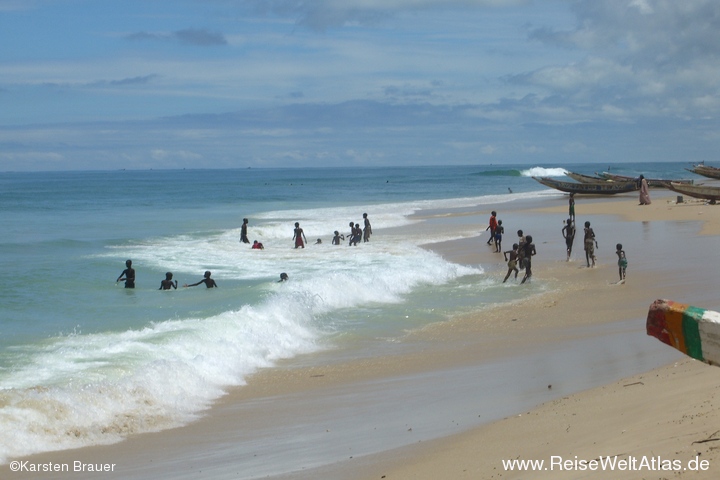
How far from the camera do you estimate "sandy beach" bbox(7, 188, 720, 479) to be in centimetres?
584

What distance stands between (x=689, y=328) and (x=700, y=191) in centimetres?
3919

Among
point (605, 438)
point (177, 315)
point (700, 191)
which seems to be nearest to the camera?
point (605, 438)

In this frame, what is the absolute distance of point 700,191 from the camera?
4022 centimetres

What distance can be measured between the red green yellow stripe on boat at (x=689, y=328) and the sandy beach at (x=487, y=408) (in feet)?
2.57

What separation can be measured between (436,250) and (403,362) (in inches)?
596

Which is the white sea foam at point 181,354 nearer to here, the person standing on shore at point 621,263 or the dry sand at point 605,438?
the dry sand at point 605,438

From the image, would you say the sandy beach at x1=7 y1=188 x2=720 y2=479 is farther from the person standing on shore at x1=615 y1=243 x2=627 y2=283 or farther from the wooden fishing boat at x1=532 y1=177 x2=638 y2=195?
the wooden fishing boat at x1=532 y1=177 x2=638 y2=195

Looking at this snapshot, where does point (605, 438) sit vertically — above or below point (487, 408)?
above

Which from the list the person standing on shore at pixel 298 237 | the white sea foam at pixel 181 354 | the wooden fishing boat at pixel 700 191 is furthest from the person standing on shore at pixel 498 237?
the wooden fishing boat at pixel 700 191

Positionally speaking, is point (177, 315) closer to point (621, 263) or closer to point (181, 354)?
point (181, 354)

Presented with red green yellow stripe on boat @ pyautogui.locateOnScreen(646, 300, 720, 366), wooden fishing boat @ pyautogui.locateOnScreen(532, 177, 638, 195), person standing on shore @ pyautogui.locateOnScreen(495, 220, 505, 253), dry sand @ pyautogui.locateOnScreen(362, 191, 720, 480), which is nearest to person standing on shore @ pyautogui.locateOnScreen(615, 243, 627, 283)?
person standing on shore @ pyautogui.locateOnScreen(495, 220, 505, 253)

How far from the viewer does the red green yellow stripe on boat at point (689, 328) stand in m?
4.20

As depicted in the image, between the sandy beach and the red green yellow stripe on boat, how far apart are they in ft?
2.57

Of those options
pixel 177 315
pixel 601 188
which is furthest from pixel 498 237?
pixel 601 188
